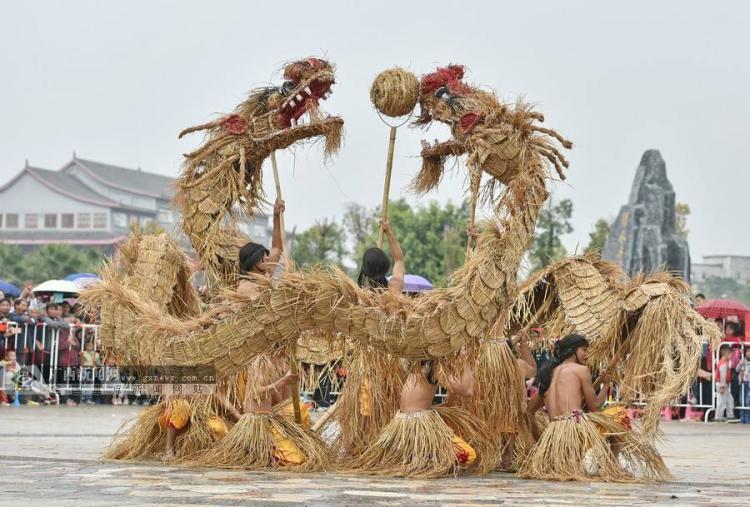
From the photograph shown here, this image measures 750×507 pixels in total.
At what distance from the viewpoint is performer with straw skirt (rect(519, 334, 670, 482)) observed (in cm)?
779

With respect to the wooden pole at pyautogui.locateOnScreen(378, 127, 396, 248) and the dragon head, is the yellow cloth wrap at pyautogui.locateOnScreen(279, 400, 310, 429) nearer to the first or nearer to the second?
the wooden pole at pyautogui.locateOnScreen(378, 127, 396, 248)

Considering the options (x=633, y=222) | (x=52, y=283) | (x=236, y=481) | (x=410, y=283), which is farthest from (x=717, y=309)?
(x=633, y=222)

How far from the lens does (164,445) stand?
8.90 metres

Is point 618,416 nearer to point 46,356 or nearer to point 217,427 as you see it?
point 217,427

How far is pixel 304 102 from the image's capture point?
29.2 feet

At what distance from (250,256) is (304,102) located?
1.30m

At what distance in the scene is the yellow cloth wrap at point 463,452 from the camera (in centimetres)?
783

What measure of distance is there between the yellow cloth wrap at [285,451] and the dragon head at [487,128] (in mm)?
2119

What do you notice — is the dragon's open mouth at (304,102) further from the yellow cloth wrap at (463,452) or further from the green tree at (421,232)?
the green tree at (421,232)

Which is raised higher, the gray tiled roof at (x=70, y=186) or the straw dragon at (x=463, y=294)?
the gray tiled roof at (x=70, y=186)

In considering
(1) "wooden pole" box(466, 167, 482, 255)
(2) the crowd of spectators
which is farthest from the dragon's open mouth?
(2) the crowd of spectators

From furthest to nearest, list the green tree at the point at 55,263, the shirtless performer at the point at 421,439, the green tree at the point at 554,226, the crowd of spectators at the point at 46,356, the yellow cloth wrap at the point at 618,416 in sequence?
the green tree at the point at 55,263, the green tree at the point at 554,226, the crowd of spectators at the point at 46,356, the yellow cloth wrap at the point at 618,416, the shirtless performer at the point at 421,439

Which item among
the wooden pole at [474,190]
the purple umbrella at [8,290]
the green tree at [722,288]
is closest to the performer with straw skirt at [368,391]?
the wooden pole at [474,190]

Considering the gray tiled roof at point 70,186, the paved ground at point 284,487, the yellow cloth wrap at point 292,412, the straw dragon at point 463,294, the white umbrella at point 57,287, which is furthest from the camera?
the gray tiled roof at point 70,186
